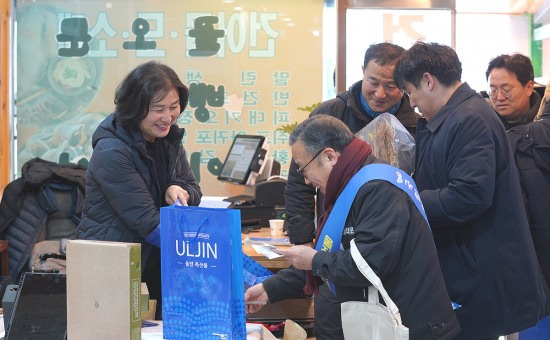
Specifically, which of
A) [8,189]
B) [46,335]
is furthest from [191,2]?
[46,335]

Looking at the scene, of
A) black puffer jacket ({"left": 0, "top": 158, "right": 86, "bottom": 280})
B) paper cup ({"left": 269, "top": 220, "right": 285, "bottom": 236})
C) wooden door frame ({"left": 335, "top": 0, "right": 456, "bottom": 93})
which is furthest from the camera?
wooden door frame ({"left": 335, "top": 0, "right": 456, "bottom": 93})

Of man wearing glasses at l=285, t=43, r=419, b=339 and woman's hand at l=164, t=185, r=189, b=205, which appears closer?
woman's hand at l=164, t=185, r=189, b=205

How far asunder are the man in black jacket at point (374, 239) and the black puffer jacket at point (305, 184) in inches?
30.6

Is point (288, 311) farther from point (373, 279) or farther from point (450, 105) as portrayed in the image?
point (373, 279)

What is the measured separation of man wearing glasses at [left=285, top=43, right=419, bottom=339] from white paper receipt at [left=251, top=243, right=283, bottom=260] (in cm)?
43

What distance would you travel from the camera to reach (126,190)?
2818mm

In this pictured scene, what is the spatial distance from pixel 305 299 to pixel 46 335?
7.01 ft

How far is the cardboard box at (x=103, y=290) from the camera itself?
2004 mm

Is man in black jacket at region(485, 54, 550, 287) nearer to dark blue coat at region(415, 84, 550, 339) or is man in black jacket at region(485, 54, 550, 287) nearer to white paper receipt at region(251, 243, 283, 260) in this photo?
dark blue coat at region(415, 84, 550, 339)

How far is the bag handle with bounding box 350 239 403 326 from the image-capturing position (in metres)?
2.13

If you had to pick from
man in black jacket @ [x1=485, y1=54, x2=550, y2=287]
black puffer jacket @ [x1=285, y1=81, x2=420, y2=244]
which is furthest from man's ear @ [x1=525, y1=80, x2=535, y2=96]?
black puffer jacket @ [x1=285, y1=81, x2=420, y2=244]

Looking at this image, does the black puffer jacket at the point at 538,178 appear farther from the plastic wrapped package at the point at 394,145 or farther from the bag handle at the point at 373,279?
the bag handle at the point at 373,279

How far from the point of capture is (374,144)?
2.92m

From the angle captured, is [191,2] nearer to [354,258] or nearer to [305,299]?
[305,299]
